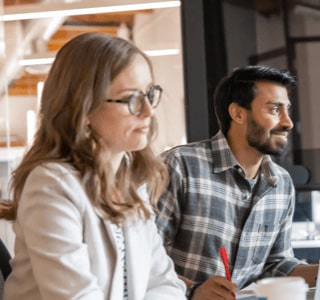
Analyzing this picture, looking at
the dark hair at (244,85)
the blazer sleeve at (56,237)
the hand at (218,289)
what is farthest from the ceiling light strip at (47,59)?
the blazer sleeve at (56,237)

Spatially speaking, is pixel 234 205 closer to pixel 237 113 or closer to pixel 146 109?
pixel 237 113

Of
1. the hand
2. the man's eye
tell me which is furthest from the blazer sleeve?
the man's eye

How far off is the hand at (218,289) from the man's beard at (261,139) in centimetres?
54

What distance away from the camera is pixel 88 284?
1096 mm

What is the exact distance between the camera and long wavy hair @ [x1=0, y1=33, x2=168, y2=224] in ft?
3.88

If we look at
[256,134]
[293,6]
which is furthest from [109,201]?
[293,6]

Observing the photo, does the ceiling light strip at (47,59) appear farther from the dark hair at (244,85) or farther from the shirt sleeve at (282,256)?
the shirt sleeve at (282,256)

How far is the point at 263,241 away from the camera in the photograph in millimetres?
1817

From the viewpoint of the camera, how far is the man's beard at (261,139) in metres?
1.92

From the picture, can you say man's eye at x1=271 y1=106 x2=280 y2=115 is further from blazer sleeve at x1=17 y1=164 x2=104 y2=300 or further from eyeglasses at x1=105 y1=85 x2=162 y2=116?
blazer sleeve at x1=17 y1=164 x2=104 y2=300

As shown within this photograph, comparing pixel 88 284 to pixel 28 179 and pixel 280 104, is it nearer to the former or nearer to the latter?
pixel 28 179

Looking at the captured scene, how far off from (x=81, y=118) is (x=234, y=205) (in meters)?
0.77

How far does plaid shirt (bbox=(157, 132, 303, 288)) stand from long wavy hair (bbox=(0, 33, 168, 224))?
1.96 feet

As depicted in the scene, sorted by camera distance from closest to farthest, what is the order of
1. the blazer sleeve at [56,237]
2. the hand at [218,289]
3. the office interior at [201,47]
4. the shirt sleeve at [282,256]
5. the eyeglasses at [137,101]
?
the blazer sleeve at [56,237], the eyeglasses at [137,101], the hand at [218,289], the shirt sleeve at [282,256], the office interior at [201,47]
